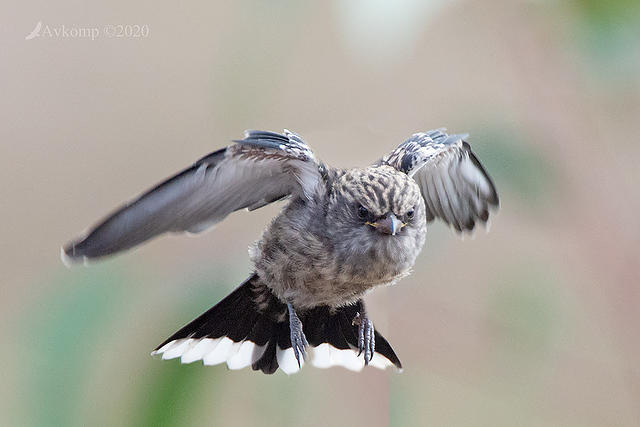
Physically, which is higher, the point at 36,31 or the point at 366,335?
the point at 36,31

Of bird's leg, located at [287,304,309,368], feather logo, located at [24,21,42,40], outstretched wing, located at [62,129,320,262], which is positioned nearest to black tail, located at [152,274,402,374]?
Answer: bird's leg, located at [287,304,309,368]

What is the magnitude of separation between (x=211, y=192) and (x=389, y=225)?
1.48 ft

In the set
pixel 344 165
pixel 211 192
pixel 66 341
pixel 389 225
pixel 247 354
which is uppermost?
pixel 344 165

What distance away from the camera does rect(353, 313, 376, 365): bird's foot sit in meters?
2.16

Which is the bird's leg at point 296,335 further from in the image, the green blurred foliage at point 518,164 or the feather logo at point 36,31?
the feather logo at point 36,31

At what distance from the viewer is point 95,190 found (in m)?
3.10

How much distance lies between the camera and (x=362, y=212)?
1.92m

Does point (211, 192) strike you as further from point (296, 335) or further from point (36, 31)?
point (36, 31)

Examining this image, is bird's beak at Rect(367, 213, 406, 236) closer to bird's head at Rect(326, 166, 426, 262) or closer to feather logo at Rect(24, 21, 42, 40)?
bird's head at Rect(326, 166, 426, 262)

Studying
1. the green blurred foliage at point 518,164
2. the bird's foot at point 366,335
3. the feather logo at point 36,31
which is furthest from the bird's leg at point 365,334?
the feather logo at point 36,31

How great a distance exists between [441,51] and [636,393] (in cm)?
189

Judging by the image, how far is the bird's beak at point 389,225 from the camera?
183 centimetres

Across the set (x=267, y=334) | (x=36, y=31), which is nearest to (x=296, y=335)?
(x=267, y=334)

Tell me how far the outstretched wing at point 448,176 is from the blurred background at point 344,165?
119 millimetres
